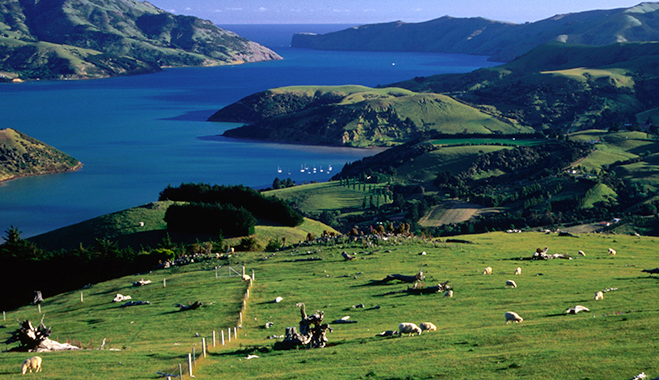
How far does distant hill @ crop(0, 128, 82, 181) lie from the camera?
592 feet

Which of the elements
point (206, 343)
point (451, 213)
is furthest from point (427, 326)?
point (451, 213)

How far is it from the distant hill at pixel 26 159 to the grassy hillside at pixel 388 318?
150187 mm

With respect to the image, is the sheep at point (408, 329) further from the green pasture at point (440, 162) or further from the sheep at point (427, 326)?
the green pasture at point (440, 162)

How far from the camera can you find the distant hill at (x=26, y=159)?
180375mm

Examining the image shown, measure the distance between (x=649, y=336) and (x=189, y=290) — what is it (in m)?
26.4

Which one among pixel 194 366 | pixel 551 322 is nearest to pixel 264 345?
pixel 194 366

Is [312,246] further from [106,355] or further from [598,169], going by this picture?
[598,169]

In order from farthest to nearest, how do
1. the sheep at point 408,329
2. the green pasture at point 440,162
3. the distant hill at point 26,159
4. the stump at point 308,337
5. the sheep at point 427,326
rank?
the distant hill at point 26,159 → the green pasture at point 440,162 → the sheep at point 427,326 → the sheep at point 408,329 → the stump at point 308,337

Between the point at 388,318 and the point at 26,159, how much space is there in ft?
590

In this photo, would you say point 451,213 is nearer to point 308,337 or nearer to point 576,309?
point 576,309

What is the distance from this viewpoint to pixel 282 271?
4491 centimetres

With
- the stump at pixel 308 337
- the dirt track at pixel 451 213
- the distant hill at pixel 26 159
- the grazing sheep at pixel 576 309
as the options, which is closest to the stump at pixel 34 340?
the stump at pixel 308 337

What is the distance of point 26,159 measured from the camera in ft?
611

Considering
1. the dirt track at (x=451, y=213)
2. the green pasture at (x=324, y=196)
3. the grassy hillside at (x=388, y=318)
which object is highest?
the grassy hillside at (x=388, y=318)
